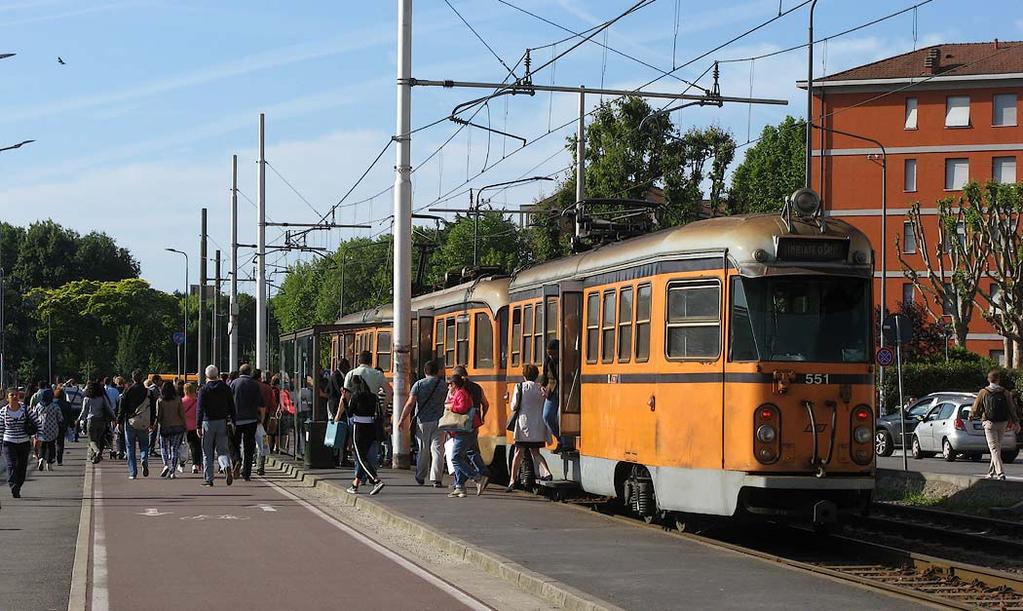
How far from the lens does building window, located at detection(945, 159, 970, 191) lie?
78.4 metres

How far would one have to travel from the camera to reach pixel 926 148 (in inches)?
3103

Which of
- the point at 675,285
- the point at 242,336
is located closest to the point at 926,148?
the point at 675,285

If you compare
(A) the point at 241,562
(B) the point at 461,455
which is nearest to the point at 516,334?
(B) the point at 461,455

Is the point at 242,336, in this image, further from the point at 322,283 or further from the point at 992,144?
the point at 992,144

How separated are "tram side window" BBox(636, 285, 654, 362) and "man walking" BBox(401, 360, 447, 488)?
5385 millimetres

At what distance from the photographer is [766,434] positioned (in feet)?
48.0

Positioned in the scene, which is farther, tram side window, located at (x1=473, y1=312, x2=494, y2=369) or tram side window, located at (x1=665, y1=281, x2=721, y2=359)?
tram side window, located at (x1=473, y1=312, x2=494, y2=369)

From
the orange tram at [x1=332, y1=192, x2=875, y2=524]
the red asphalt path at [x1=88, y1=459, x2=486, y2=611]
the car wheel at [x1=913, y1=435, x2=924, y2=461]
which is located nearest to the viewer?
A: the red asphalt path at [x1=88, y1=459, x2=486, y2=611]

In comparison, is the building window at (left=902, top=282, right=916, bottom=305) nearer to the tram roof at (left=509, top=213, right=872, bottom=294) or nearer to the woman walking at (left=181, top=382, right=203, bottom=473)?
the woman walking at (left=181, top=382, right=203, bottom=473)

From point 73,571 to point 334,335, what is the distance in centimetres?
2381

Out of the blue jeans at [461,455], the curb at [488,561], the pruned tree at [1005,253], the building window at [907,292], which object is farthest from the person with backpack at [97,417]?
the building window at [907,292]

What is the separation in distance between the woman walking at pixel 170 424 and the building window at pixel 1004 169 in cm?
5909

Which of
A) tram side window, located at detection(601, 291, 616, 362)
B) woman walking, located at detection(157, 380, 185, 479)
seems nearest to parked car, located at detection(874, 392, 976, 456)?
woman walking, located at detection(157, 380, 185, 479)

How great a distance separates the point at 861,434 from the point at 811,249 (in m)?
1.84
